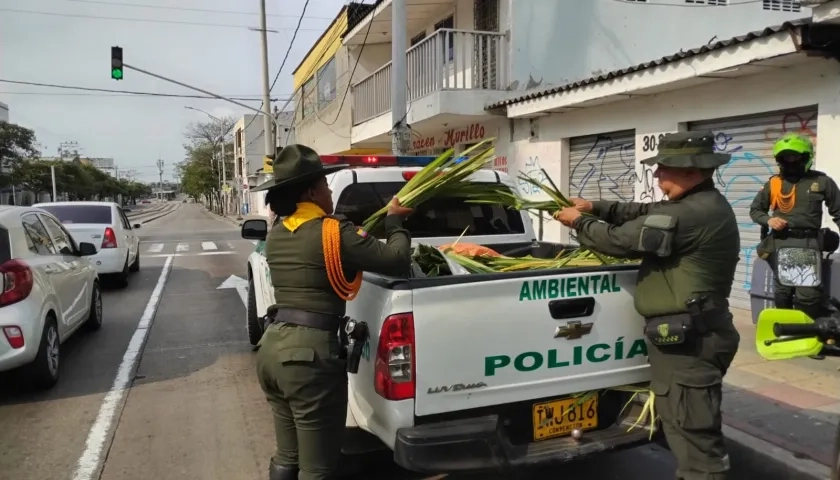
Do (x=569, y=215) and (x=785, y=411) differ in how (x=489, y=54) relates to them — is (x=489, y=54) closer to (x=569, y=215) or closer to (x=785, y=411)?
(x=785, y=411)

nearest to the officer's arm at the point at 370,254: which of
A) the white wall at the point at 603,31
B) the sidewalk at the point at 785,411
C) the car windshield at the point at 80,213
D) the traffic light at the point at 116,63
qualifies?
the sidewalk at the point at 785,411

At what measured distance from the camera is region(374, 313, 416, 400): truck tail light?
9.00 feet

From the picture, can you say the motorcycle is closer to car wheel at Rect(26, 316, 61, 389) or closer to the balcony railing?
car wheel at Rect(26, 316, 61, 389)

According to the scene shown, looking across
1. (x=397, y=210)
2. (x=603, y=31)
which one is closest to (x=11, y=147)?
A: (x=603, y=31)

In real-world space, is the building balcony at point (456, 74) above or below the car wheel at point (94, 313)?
above

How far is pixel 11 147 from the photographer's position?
38.1 metres

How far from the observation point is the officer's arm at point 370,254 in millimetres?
2725

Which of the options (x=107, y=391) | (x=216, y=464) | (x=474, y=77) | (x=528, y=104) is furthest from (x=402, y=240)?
(x=474, y=77)

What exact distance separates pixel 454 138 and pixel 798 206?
10.0 m

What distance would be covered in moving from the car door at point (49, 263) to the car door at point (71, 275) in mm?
19

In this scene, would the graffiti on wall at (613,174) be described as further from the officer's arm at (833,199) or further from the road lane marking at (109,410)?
the road lane marking at (109,410)

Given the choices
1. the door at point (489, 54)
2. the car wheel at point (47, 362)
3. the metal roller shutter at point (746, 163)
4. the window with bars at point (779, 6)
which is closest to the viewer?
the car wheel at point (47, 362)

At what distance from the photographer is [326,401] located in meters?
2.69

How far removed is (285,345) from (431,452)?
0.77 m
